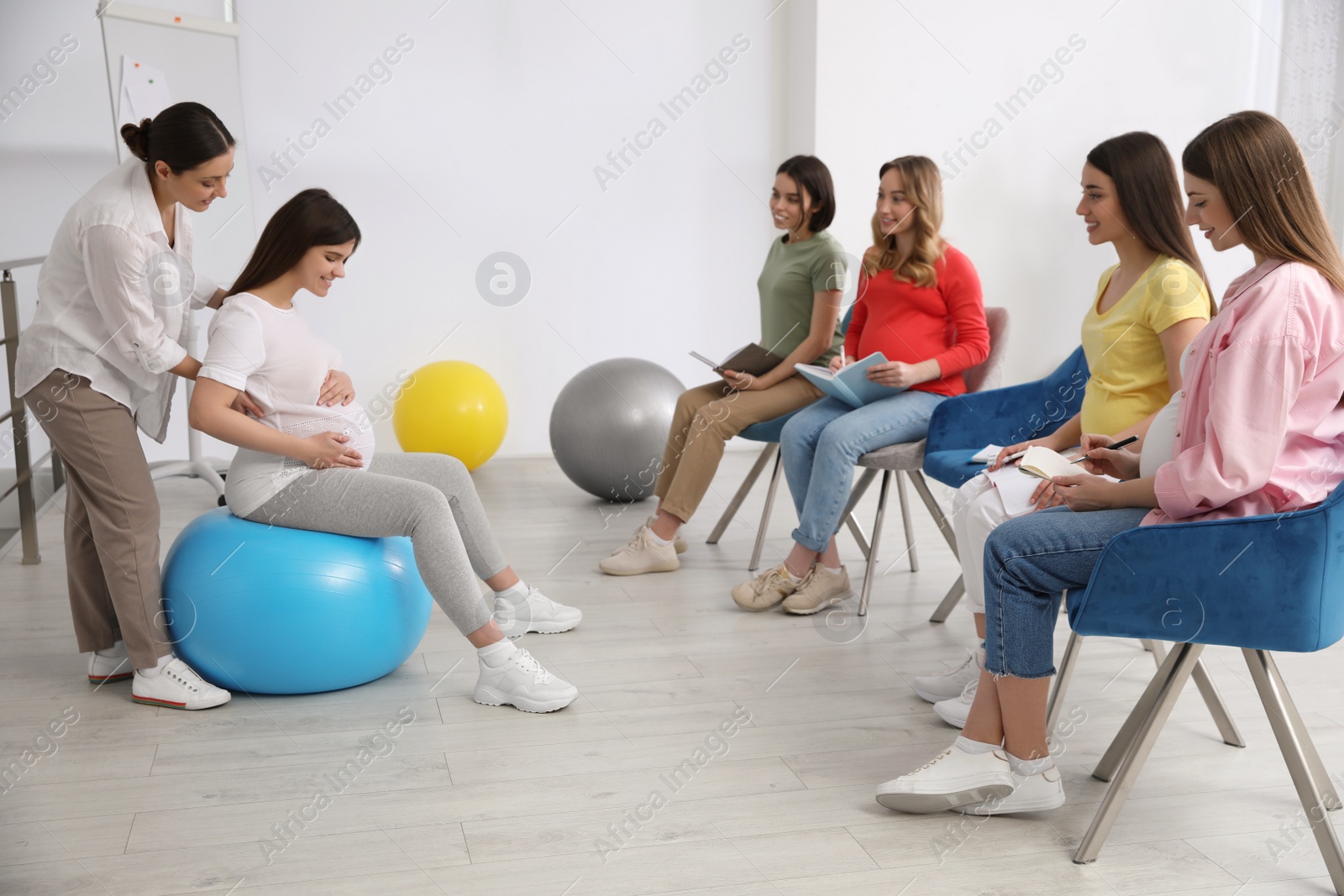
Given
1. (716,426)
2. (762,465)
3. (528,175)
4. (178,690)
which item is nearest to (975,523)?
(716,426)

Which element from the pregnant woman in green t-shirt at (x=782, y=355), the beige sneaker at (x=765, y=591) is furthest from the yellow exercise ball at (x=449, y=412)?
the beige sneaker at (x=765, y=591)

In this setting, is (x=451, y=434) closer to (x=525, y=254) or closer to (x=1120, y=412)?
(x=525, y=254)

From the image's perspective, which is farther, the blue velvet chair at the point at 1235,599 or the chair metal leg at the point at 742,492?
the chair metal leg at the point at 742,492

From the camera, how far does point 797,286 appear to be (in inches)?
130

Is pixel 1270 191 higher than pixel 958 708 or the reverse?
higher

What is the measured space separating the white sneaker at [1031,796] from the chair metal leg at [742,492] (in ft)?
5.60

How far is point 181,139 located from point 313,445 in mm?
Result: 659

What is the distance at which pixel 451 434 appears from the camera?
4.48 metres

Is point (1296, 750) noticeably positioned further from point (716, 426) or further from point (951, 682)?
point (716, 426)

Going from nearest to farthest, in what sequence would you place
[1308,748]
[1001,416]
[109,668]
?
[1308,748] → [109,668] → [1001,416]

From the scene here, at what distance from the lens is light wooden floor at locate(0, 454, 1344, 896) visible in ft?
5.56

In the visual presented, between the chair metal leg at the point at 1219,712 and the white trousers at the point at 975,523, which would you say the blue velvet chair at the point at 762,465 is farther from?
the chair metal leg at the point at 1219,712

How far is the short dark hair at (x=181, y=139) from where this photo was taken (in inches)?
86.0

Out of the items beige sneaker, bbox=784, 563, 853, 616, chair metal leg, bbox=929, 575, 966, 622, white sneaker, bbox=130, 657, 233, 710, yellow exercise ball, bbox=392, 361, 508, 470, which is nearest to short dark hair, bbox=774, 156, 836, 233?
beige sneaker, bbox=784, 563, 853, 616
